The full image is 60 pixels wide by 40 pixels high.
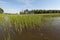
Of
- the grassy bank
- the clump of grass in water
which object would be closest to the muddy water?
the grassy bank

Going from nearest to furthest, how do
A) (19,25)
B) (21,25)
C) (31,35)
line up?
(31,35) → (21,25) → (19,25)

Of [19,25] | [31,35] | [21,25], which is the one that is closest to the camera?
[31,35]

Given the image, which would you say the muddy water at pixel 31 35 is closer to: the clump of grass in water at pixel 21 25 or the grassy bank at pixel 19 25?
the grassy bank at pixel 19 25

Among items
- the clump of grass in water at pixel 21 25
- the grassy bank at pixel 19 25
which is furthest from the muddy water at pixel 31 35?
the clump of grass in water at pixel 21 25

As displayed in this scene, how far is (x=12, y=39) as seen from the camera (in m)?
4.16

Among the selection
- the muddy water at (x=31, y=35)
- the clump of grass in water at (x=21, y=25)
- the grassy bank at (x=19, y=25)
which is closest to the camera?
the muddy water at (x=31, y=35)

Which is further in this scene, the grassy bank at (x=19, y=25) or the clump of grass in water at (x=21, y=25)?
the clump of grass in water at (x=21, y=25)

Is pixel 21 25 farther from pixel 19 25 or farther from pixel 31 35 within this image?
pixel 31 35

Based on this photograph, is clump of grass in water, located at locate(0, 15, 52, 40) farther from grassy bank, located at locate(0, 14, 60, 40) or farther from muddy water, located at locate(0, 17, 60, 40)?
muddy water, located at locate(0, 17, 60, 40)

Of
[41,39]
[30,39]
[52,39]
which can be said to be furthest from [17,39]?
[52,39]

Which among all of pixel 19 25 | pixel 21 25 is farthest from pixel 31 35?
pixel 19 25

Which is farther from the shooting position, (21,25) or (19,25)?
(19,25)

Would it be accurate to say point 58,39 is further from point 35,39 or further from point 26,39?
point 26,39

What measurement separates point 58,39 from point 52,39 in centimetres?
19
